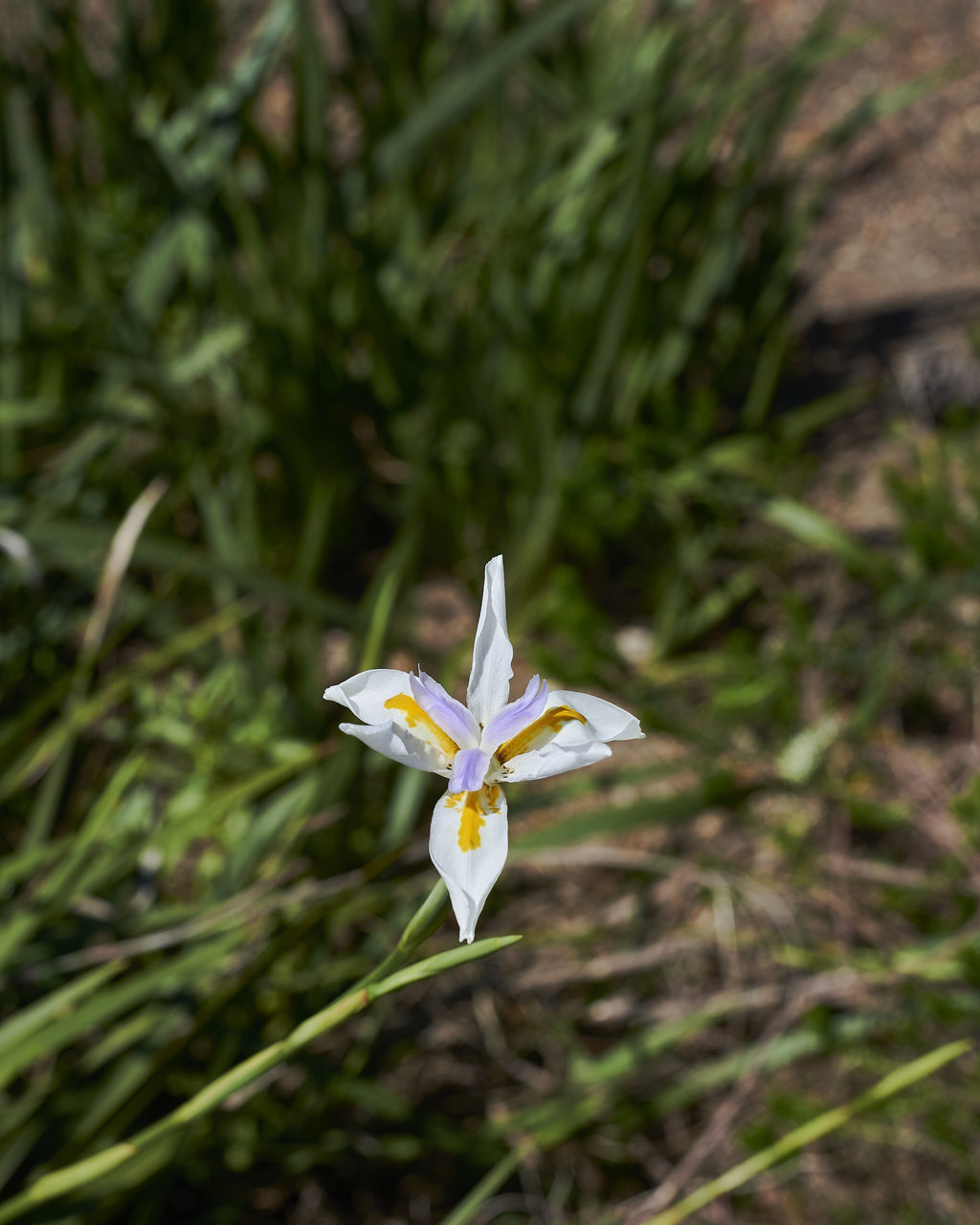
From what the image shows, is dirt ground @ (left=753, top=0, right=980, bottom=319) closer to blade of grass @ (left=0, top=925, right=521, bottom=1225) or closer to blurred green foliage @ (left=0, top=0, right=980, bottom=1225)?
blurred green foliage @ (left=0, top=0, right=980, bottom=1225)

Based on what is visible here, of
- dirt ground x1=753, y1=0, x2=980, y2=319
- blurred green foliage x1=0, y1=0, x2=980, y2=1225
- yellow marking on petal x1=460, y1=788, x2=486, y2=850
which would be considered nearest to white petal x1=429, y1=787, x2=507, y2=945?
yellow marking on petal x1=460, y1=788, x2=486, y2=850

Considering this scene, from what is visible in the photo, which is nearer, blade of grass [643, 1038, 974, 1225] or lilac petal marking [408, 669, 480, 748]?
lilac petal marking [408, 669, 480, 748]

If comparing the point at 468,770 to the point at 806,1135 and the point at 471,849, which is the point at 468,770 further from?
the point at 806,1135

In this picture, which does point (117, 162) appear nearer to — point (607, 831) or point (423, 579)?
point (423, 579)

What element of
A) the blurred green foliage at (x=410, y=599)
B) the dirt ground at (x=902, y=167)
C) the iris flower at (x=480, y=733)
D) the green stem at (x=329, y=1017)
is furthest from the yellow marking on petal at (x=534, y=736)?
the dirt ground at (x=902, y=167)

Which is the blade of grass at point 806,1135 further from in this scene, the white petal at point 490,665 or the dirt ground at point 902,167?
the dirt ground at point 902,167

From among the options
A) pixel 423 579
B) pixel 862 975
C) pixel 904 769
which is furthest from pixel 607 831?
pixel 423 579

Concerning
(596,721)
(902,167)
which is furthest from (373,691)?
(902,167)
